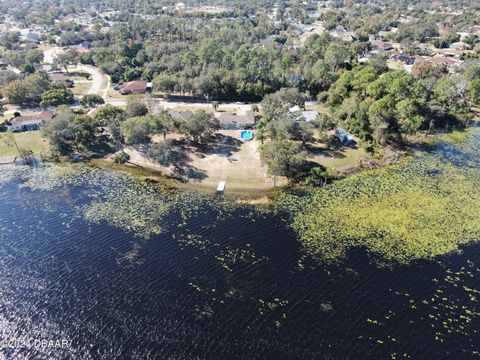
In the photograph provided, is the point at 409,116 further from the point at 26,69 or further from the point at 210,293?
the point at 26,69

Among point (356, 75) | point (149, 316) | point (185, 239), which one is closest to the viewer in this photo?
point (149, 316)

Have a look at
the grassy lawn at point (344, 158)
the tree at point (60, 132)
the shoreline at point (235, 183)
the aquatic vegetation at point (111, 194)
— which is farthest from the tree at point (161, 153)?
the grassy lawn at point (344, 158)

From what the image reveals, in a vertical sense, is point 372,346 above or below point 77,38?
below

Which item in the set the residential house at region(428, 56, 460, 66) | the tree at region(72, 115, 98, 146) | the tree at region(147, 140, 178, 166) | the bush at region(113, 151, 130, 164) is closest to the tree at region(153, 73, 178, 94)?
the tree at region(72, 115, 98, 146)

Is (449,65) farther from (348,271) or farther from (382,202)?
(348,271)

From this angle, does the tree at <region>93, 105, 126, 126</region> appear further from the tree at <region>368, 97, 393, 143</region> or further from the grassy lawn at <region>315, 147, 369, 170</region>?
the tree at <region>368, 97, 393, 143</region>

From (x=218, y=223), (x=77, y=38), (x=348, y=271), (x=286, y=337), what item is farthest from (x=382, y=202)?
(x=77, y=38)

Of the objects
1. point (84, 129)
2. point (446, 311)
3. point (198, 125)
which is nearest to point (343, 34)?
point (198, 125)
